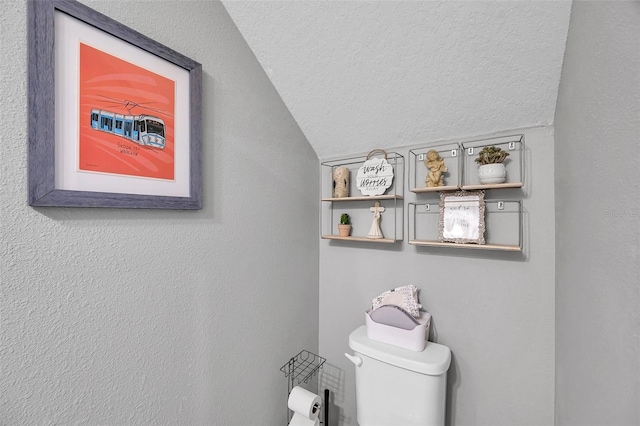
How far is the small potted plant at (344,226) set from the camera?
4.39ft

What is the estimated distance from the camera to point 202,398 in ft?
3.03

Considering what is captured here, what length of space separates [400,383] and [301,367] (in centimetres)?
54

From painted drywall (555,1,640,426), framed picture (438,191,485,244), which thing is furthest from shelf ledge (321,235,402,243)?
painted drywall (555,1,640,426)

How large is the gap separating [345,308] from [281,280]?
40 centimetres

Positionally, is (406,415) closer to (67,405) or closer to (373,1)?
(67,405)

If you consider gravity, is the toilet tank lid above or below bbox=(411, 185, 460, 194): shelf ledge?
below

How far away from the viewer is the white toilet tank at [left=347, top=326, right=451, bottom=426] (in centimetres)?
99

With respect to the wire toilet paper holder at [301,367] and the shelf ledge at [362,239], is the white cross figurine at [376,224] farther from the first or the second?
the wire toilet paper holder at [301,367]

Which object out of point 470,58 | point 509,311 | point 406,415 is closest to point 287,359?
point 406,415

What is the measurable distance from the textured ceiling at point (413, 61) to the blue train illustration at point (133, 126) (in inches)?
22.1

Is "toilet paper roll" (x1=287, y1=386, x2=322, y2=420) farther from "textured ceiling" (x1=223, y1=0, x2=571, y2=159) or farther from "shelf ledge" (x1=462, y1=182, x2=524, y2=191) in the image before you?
"textured ceiling" (x1=223, y1=0, x2=571, y2=159)

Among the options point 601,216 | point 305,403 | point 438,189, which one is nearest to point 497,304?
point 438,189

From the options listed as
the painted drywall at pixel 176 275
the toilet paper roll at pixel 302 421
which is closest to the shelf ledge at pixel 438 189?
the painted drywall at pixel 176 275

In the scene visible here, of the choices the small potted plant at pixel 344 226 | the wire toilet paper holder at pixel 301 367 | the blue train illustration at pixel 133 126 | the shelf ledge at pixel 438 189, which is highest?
the blue train illustration at pixel 133 126
